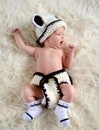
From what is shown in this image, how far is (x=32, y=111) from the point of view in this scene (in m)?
1.42

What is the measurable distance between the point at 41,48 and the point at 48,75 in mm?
153

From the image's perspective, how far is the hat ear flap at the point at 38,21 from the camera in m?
1.54

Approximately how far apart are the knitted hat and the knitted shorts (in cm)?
18

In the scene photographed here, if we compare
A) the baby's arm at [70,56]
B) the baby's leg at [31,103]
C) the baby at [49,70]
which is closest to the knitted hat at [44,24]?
the baby at [49,70]

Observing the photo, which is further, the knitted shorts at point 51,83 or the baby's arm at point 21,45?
the baby's arm at point 21,45

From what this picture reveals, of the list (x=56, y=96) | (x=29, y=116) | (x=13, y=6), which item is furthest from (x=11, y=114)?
(x=13, y=6)

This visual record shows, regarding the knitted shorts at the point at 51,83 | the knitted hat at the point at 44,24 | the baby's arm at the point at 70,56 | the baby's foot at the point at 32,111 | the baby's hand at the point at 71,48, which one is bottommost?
the baby's foot at the point at 32,111

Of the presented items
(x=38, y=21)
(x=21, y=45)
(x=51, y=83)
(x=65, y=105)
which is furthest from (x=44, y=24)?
(x=65, y=105)

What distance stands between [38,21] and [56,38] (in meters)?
0.12

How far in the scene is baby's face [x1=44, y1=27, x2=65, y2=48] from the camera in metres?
1.53

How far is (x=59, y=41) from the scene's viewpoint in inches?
60.2

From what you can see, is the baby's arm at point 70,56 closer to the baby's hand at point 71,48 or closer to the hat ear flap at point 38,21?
the baby's hand at point 71,48

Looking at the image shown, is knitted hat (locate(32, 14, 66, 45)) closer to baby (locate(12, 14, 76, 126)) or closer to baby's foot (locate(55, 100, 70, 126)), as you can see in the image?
baby (locate(12, 14, 76, 126))

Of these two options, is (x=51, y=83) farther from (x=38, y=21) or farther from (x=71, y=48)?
(x=38, y=21)
